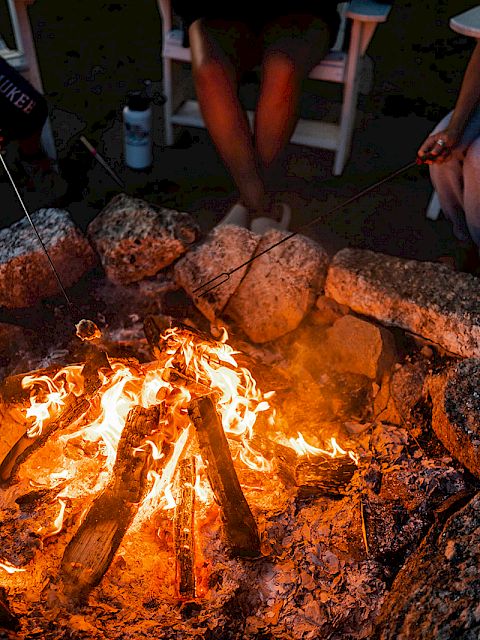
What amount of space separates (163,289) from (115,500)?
1037 mm

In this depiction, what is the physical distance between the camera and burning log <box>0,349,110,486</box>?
1.84 meters

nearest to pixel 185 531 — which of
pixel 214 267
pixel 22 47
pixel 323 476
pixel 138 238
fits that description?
pixel 323 476

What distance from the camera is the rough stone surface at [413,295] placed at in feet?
6.98

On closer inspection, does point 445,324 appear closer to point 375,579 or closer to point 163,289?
point 375,579

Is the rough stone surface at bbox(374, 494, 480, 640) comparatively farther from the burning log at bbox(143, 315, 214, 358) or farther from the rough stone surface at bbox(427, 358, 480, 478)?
the burning log at bbox(143, 315, 214, 358)

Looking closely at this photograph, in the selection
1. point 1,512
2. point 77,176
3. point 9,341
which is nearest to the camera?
point 1,512

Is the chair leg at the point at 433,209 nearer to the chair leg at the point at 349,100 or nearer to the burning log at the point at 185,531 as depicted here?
the chair leg at the point at 349,100

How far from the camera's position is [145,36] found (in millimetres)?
5168

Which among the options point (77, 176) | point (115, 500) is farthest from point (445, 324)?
point (77, 176)

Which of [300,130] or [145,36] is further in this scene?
[145,36]

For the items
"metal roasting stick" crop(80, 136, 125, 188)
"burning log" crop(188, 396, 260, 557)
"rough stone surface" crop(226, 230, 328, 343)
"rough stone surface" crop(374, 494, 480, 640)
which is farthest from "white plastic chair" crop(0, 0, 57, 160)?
"rough stone surface" crop(374, 494, 480, 640)

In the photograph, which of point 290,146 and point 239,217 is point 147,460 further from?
point 290,146

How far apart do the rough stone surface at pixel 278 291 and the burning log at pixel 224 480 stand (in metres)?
0.65

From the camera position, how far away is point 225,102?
281 cm
